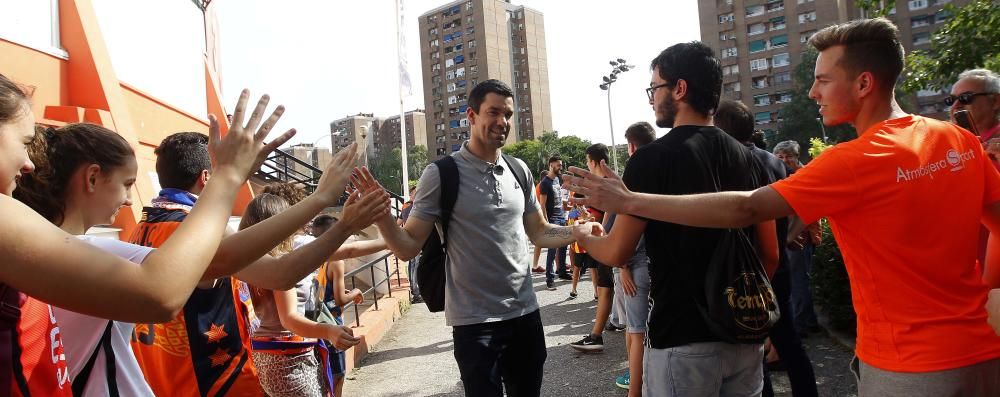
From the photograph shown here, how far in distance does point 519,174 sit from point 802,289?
12.0ft

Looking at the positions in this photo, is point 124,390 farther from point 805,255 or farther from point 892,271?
point 805,255

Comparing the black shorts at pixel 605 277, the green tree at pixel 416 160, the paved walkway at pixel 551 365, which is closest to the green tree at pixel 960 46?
the paved walkway at pixel 551 365

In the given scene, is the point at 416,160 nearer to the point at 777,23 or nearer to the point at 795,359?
the point at 777,23

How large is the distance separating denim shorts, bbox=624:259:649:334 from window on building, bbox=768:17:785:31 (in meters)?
83.4

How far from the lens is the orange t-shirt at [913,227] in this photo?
1803 millimetres

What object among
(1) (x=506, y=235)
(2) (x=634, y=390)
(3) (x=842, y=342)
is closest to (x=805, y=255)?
(3) (x=842, y=342)

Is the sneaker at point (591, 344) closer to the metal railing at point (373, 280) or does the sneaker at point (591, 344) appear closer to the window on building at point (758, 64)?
the metal railing at point (373, 280)

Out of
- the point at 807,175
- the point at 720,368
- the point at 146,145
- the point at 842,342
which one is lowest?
the point at 842,342

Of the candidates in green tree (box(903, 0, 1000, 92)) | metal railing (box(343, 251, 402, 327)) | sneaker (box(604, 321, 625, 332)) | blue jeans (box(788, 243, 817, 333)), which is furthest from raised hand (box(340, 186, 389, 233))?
green tree (box(903, 0, 1000, 92))

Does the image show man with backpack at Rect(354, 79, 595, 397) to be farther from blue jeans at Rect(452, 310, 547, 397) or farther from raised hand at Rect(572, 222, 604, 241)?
raised hand at Rect(572, 222, 604, 241)

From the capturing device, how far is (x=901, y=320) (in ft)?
6.03

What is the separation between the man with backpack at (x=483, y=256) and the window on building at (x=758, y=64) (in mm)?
84217

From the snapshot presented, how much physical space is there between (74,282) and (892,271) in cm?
205

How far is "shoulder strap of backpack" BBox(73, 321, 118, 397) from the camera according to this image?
1627mm
